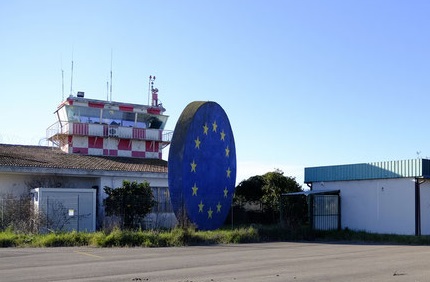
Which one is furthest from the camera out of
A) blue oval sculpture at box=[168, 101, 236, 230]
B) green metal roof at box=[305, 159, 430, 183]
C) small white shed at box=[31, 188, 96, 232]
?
green metal roof at box=[305, 159, 430, 183]

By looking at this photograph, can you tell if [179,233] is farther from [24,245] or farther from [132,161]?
[132,161]

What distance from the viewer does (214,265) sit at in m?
14.2

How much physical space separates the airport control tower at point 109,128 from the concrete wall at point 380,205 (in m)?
14.9

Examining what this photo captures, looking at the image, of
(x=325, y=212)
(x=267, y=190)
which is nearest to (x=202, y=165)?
(x=325, y=212)

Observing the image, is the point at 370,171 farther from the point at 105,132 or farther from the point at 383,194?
the point at 105,132

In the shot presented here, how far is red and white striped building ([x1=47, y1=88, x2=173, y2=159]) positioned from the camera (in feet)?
121

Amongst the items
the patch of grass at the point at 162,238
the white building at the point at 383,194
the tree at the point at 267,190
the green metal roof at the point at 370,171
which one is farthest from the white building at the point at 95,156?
the white building at the point at 383,194

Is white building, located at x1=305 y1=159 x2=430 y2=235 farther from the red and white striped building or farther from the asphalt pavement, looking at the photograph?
the red and white striped building

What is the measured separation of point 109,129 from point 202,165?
14.2 meters

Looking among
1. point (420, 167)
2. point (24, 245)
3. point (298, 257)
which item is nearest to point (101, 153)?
point (24, 245)

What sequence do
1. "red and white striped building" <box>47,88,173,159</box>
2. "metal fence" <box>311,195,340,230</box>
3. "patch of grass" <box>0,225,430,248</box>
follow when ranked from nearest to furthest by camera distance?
1. "patch of grass" <box>0,225,430,248</box>
2. "metal fence" <box>311,195,340,230</box>
3. "red and white striped building" <box>47,88,173,159</box>

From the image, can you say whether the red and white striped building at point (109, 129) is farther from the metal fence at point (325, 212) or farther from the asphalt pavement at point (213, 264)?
the asphalt pavement at point (213, 264)

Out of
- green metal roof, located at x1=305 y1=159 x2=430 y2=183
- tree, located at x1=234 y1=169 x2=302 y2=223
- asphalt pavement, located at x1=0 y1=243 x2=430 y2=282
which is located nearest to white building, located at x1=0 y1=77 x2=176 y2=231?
tree, located at x1=234 y1=169 x2=302 y2=223

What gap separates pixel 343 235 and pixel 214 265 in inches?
551
